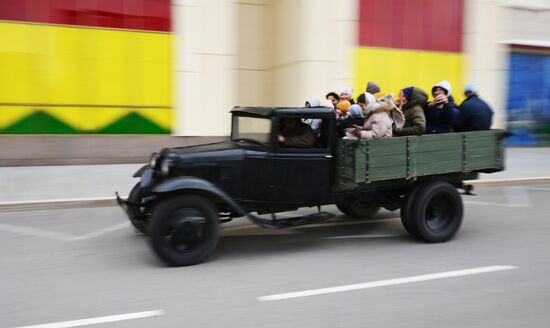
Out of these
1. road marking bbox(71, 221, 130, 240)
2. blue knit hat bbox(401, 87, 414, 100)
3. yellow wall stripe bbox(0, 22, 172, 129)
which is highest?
yellow wall stripe bbox(0, 22, 172, 129)

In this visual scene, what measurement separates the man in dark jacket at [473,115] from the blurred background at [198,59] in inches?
272

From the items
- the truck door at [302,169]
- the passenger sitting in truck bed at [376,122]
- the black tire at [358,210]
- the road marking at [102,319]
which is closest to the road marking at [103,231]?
the truck door at [302,169]

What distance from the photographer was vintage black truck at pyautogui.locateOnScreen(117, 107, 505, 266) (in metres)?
5.00

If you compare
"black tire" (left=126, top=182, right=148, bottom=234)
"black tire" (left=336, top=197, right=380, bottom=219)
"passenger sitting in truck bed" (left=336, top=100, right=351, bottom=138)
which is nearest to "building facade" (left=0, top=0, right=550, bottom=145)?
"black tire" (left=336, top=197, right=380, bottom=219)

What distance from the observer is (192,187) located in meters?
4.95

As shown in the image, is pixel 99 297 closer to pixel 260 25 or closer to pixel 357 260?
pixel 357 260

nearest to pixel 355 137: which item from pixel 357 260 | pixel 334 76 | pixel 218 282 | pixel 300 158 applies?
pixel 300 158

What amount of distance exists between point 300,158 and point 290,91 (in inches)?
339

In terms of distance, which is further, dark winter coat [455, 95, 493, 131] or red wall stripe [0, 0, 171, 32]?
red wall stripe [0, 0, 171, 32]

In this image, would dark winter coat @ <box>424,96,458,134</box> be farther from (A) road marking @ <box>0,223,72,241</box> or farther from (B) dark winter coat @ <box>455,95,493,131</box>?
(A) road marking @ <box>0,223,72,241</box>

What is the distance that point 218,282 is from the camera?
4.56 meters

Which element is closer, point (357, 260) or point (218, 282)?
point (218, 282)

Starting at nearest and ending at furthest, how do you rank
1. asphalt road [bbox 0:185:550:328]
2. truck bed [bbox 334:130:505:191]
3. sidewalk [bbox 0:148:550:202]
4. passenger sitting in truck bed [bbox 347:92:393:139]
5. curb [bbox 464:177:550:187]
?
asphalt road [bbox 0:185:550:328] < truck bed [bbox 334:130:505:191] < passenger sitting in truck bed [bbox 347:92:393:139] < sidewalk [bbox 0:148:550:202] < curb [bbox 464:177:550:187]

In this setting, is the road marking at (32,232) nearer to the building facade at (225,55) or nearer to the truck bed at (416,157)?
the truck bed at (416,157)
